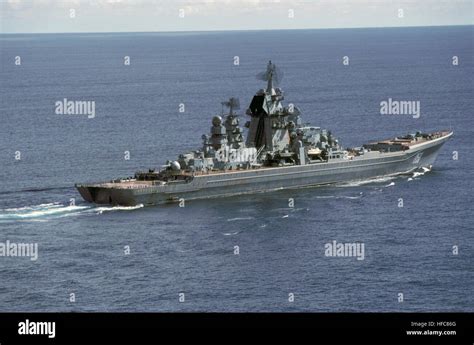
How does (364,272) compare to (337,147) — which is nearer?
(364,272)

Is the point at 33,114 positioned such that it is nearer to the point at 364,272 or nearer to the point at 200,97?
the point at 200,97

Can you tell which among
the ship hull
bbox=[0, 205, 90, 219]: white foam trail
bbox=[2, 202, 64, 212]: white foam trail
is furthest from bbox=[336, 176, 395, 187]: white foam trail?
bbox=[2, 202, 64, 212]: white foam trail

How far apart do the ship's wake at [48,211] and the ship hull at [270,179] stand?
4.70 feet

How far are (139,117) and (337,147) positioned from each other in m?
52.4

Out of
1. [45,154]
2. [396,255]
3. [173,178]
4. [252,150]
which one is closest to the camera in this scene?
[396,255]

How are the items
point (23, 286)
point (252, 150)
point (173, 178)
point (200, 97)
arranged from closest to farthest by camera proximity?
point (23, 286) → point (173, 178) → point (252, 150) → point (200, 97)

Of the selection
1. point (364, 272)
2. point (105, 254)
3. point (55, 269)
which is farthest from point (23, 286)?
point (364, 272)

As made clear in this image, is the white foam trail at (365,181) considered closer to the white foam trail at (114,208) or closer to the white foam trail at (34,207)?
the white foam trail at (114,208)

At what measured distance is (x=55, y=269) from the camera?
7612 centimetres

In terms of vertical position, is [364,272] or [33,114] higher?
[33,114]

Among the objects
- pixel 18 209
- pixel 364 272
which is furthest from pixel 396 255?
pixel 18 209

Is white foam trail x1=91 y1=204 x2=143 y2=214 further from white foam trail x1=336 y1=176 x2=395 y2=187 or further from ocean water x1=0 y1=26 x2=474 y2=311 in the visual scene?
white foam trail x1=336 y1=176 x2=395 y2=187

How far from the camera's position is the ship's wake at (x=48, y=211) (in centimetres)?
9056

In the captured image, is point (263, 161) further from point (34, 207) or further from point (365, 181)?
point (34, 207)
